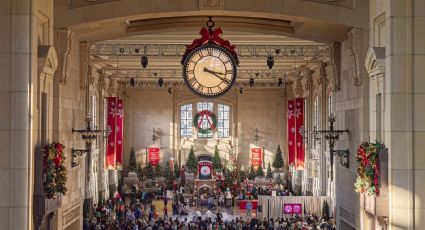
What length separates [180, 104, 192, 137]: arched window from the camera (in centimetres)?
4862

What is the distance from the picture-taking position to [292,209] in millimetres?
28734

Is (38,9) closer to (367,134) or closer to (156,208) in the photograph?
(367,134)

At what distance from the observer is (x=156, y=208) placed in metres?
33.5

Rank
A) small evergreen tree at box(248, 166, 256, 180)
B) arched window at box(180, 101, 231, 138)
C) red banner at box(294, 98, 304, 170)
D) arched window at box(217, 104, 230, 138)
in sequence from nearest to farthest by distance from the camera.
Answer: red banner at box(294, 98, 304, 170)
small evergreen tree at box(248, 166, 256, 180)
arched window at box(180, 101, 231, 138)
arched window at box(217, 104, 230, 138)

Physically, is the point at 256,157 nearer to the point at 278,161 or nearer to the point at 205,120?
the point at 278,161

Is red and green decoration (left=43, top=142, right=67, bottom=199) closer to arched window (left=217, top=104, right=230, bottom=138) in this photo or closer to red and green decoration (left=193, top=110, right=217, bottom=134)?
red and green decoration (left=193, top=110, right=217, bottom=134)

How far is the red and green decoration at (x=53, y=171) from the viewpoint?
40.8 feet

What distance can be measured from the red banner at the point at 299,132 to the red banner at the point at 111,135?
9.28m

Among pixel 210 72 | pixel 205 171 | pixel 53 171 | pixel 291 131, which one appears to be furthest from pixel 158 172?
pixel 210 72

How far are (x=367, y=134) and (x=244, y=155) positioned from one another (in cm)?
3187

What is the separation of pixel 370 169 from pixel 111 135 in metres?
22.5

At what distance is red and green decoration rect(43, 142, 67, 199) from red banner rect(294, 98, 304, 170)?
2192 centimetres

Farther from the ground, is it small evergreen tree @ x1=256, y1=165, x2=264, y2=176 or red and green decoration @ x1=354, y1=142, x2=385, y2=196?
red and green decoration @ x1=354, y1=142, x2=385, y2=196

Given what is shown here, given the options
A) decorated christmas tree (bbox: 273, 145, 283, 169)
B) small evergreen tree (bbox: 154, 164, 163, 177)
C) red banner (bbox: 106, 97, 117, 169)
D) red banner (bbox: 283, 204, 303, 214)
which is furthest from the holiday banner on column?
small evergreen tree (bbox: 154, 164, 163, 177)
